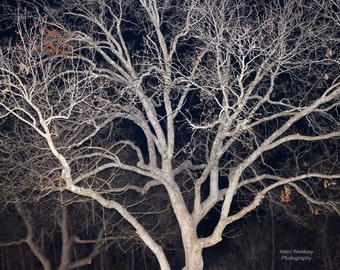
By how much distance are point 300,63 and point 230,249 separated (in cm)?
1854

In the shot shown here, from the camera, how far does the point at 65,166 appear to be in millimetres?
11336

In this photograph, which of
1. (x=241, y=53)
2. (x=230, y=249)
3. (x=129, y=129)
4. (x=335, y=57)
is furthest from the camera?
(x=230, y=249)

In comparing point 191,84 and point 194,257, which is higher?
point 191,84

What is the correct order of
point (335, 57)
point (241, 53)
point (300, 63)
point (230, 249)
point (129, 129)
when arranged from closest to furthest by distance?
point (241, 53) < point (300, 63) < point (335, 57) < point (129, 129) < point (230, 249)

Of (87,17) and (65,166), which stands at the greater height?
(87,17)

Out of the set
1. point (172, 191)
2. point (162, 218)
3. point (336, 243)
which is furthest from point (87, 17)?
point (336, 243)

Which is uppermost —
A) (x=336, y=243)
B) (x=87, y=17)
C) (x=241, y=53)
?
(x=87, y=17)

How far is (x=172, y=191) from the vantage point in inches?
537

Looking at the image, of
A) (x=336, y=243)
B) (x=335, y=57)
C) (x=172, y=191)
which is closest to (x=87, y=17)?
(x=172, y=191)

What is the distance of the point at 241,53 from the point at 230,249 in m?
19.5

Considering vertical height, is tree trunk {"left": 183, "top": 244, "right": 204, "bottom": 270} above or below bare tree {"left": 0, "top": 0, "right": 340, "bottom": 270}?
below

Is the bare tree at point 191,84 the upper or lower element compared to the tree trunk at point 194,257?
upper

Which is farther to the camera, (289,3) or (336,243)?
(336,243)

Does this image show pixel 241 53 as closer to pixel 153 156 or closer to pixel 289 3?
pixel 289 3
